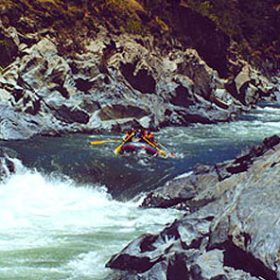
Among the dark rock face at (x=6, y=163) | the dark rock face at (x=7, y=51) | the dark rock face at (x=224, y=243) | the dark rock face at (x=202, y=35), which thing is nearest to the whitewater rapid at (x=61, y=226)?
the dark rock face at (x=6, y=163)

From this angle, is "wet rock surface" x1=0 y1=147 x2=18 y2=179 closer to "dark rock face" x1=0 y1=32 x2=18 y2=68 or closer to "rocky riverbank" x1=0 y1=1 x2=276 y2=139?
"rocky riverbank" x1=0 y1=1 x2=276 y2=139

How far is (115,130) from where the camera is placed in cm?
2141

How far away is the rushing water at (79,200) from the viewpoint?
31.1ft

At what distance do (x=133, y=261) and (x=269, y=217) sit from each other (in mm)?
2450

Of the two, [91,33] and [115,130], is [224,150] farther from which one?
[91,33]

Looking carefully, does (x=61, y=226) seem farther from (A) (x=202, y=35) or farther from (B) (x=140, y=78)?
(A) (x=202, y=35)

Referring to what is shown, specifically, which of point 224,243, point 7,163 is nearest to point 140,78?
point 7,163

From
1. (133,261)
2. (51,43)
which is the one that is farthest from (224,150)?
(133,261)

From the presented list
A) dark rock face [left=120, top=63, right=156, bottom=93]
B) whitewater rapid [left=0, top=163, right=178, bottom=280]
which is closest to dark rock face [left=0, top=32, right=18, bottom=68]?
dark rock face [left=120, top=63, right=156, bottom=93]

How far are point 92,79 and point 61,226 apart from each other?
12.4 meters

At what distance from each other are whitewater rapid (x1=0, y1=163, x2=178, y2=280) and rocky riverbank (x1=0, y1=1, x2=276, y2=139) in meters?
4.81

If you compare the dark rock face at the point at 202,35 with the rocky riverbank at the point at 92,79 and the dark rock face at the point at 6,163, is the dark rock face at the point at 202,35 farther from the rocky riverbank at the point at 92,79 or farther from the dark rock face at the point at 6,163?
the dark rock face at the point at 6,163

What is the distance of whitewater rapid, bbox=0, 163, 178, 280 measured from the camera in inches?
360

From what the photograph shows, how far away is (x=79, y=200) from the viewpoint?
544 inches
